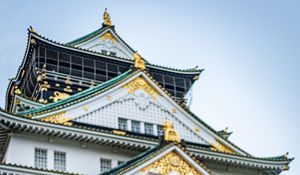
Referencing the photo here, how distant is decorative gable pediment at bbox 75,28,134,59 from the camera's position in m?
36.9

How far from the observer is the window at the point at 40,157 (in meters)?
23.8

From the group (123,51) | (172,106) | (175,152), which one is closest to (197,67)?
(123,51)

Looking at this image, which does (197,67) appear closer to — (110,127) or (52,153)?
(110,127)

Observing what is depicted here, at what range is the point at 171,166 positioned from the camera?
2317 cm

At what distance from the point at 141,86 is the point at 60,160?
607 centimetres

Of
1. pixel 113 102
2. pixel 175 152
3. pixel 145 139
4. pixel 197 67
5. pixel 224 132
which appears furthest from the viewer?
pixel 197 67

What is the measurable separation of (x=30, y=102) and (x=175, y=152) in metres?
8.40

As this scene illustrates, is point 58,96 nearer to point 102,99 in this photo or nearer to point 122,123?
point 102,99

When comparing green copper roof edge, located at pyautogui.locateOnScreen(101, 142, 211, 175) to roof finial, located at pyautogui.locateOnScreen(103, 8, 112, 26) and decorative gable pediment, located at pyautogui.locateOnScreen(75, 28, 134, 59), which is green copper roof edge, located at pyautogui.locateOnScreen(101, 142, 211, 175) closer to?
decorative gable pediment, located at pyautogui.locateOnScreen(75, 28, 134, 59)

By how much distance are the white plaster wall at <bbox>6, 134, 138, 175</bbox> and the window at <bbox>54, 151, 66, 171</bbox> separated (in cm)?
13

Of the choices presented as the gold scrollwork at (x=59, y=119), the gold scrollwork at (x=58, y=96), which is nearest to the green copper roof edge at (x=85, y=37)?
the gold scrollwork at (x=58, y=96)

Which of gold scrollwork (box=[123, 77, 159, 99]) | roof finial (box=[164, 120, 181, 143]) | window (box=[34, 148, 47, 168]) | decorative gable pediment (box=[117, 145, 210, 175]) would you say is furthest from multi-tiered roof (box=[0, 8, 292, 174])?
window (box=[34, 148, 47, 168])

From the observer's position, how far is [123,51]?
123 ft

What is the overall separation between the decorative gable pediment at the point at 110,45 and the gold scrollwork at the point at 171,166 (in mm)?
14876
